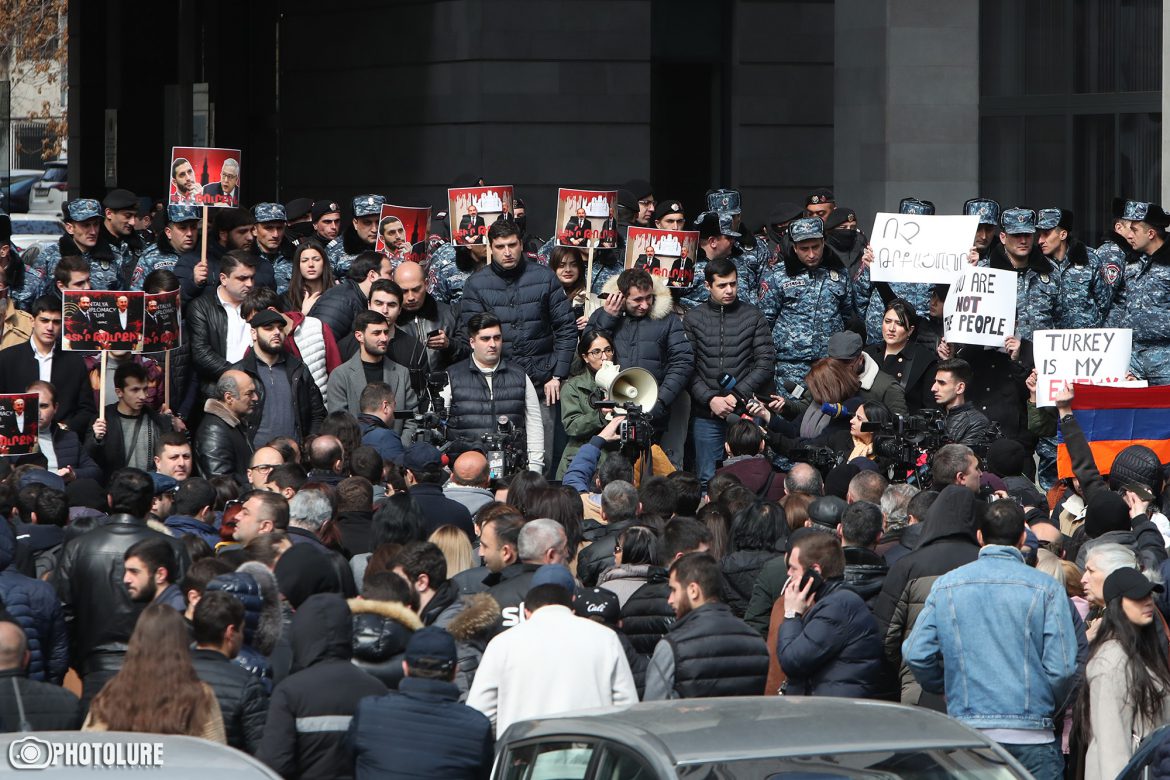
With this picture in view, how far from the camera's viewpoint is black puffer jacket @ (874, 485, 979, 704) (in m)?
8.47

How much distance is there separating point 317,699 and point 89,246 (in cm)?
827

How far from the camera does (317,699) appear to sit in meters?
6.83

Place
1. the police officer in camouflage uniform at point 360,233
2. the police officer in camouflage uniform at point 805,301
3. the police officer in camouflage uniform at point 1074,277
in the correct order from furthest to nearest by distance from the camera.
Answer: the police officer in camouflage uniform at point 360,233 < the police officer in camouflage uniform at point 805,301 < the police officer in camouflage uniform at point 1074,277

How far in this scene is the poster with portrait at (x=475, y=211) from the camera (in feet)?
47.3

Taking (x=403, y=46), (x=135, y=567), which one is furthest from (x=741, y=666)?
(x=403, y=46)

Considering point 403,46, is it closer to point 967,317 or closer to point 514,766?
point 967,317

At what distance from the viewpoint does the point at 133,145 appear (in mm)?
24250

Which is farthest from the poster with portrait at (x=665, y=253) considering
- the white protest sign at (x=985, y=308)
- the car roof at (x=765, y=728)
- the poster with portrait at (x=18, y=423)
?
the car roof at (x=765, y=728)

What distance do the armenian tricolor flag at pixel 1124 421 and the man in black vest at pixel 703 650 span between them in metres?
5.02

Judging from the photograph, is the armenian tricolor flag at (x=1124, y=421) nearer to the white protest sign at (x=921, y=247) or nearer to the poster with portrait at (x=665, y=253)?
the white protest sign at (x=921, y=247)

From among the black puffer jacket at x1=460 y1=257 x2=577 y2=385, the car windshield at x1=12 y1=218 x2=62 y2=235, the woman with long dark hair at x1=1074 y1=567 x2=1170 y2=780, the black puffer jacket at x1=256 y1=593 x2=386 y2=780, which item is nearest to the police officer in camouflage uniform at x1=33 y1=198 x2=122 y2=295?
the black puffer jacket at x1=460 y1=257 x2=577 y2=385

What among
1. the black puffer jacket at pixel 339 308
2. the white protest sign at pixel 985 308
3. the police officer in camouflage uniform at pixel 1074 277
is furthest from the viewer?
the police officer in camouflage uniform at pixel 1074 277

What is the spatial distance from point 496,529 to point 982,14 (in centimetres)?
1492

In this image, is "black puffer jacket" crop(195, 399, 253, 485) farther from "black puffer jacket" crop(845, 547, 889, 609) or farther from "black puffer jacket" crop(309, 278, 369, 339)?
"black puffer jacket" crop(845, 547, 889, 609)
